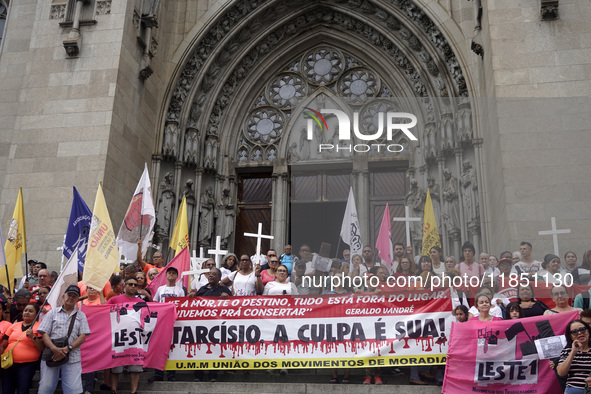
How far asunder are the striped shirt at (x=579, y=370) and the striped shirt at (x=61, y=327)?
5.67 meters

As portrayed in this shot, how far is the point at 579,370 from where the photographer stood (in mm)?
6090

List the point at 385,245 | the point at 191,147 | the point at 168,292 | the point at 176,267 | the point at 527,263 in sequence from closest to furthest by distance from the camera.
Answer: the point at 168,292 < the point at 527,263 < the point at 176,267 < the point at 385,245 < the point at 191,147

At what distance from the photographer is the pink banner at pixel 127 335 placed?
812cm

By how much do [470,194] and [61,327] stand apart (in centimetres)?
1001

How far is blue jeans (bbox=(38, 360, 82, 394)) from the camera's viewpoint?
730 cm

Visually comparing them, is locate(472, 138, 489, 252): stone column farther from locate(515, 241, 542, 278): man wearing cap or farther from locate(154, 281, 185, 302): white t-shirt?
locate(154, 281, 185, 302): white t-shirt

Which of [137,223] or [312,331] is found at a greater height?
[137,223]

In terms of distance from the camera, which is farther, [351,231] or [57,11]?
[57,11]

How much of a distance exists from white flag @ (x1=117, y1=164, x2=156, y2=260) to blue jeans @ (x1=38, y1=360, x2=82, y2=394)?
352 centimetres

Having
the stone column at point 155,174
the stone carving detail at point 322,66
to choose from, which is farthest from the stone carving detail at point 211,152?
the stone carving detail at point 322,66

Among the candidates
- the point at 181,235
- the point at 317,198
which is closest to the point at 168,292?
the point at 181,235

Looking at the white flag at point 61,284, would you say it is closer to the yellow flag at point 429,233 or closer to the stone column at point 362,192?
the yellow flag at point 429,233

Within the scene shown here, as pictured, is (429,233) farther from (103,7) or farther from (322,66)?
(103,7)

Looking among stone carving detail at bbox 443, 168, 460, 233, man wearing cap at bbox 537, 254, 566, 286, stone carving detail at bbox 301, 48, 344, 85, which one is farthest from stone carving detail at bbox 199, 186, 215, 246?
man wearing cap at bbox 537, 254, 566, 286
